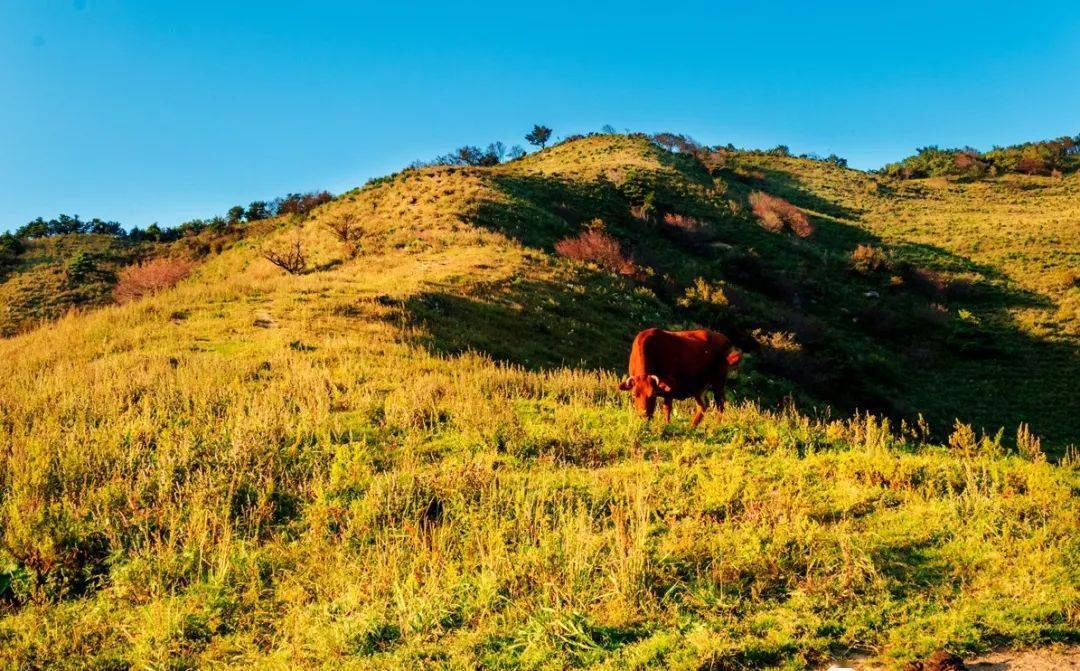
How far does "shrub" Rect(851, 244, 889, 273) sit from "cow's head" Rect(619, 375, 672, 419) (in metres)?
32.5

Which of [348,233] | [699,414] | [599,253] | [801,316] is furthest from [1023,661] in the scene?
[348,233]

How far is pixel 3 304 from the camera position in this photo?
35250mm

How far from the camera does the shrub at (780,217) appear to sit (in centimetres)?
4384

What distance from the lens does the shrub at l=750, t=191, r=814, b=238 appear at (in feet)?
144

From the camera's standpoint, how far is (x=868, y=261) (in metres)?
35.4

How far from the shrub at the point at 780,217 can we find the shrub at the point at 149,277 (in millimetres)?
43467

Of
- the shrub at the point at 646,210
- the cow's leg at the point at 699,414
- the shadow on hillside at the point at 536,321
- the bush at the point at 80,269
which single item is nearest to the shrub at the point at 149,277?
the bush at the point at 80,269

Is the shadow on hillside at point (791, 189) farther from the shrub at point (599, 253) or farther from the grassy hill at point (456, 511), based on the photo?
the grassy hill at point (456, 511)

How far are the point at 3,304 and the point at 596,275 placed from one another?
126 feet

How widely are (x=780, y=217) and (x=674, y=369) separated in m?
43.3

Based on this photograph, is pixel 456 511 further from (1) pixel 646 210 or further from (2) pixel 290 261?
(1) pixel 646 210

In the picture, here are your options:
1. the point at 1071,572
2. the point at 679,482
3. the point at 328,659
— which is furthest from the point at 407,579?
the point at 1071,572

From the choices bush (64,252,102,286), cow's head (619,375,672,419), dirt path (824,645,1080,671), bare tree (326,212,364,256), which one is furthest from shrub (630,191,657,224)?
bush (64,252,102,286)

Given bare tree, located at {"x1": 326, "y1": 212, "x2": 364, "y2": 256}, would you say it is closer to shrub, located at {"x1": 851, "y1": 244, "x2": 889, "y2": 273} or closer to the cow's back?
the cow's back
